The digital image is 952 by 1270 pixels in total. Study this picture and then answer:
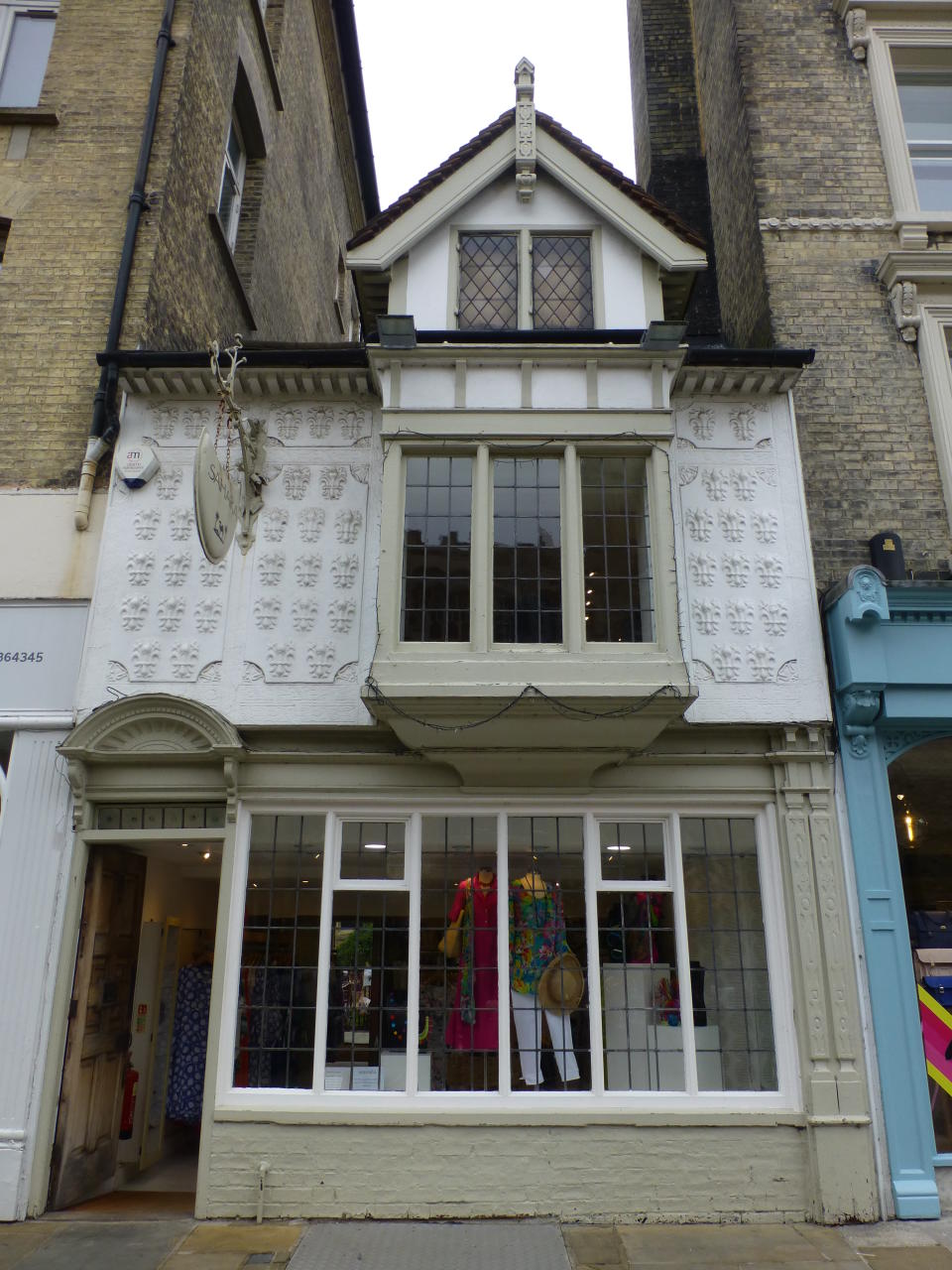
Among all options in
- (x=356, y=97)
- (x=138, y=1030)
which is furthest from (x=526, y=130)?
(x=356, y=97)

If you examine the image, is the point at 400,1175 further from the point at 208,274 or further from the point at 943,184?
the point at 943,184

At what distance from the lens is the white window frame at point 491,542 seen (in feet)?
26.6

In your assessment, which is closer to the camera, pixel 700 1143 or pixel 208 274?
pixel 700 1143

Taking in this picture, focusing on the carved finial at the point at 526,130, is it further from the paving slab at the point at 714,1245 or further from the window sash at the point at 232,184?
the paving slab at the point at 714,1245

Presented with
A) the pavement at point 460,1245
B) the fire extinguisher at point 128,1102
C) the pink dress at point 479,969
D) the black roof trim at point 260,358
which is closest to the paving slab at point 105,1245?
the pavement at point 460,1245

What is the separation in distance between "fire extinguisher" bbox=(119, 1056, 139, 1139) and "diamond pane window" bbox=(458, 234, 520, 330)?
341 inches

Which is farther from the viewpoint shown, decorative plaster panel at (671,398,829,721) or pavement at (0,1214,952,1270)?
decorative plaster panel at (671,398,829,721)

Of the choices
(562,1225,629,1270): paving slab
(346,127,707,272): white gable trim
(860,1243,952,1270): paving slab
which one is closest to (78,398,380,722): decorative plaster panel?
(346,127,707,272): white gable trim

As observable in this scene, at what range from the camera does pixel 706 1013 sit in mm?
8000

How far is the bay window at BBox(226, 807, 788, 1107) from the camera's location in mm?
7875

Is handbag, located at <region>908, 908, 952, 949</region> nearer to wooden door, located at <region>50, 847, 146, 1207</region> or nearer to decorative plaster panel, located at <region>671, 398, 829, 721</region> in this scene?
decorative plaster panel, located at <region>671, 398, 829, 721</region>

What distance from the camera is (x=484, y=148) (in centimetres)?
965

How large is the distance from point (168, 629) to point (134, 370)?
286 centimetres

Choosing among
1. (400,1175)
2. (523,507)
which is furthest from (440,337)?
(400,1175)
